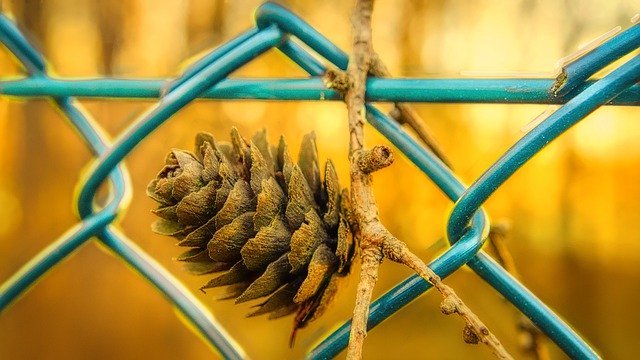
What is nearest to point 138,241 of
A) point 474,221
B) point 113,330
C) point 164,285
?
point 113,330

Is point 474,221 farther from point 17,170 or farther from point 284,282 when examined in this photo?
point 17,170

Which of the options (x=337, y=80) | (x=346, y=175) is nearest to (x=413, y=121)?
(x=337, y=80)

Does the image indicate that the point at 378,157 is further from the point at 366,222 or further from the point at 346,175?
the point at 346,175

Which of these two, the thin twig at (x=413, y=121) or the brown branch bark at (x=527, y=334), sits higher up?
the thin twig at (x=413, y=121)

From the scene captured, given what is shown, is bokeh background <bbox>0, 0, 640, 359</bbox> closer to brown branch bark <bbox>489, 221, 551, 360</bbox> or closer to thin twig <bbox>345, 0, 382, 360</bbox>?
brown branch bark <bbox>489, 221, 551, 360</bbox>

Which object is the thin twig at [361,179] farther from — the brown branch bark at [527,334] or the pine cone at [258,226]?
the brown branch bark at [527,334]

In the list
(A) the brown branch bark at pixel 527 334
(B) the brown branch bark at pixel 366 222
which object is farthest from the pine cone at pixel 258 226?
(A) the brown branch bark at pixel 527 334
